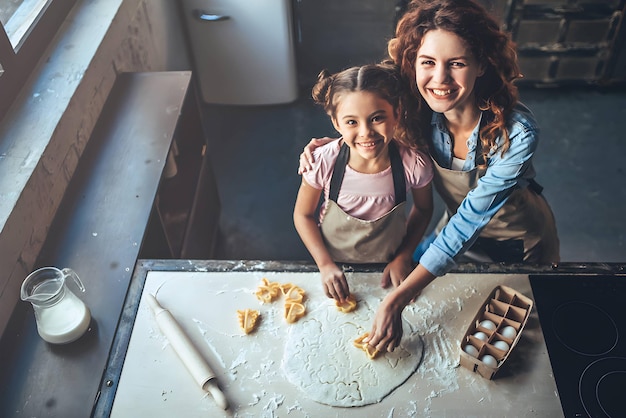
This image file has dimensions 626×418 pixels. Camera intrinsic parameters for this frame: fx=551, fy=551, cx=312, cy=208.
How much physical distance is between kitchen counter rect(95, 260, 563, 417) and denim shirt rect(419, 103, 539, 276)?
117 millimetres

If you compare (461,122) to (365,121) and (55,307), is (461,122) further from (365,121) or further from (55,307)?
(55,307)

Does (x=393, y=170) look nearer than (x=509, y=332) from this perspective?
No

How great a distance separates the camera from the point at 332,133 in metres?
2.82

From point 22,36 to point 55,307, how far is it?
90cm

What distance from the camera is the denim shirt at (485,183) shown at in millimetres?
1138

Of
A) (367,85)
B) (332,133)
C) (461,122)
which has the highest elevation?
(367,85)

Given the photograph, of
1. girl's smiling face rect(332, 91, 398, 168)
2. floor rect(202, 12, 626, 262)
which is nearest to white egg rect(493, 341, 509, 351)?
girl's smiling face rect(332, 91, 398, 168)

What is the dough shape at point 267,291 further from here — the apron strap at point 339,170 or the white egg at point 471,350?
the white egg at point 471,350

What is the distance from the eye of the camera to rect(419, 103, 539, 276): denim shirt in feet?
3.73

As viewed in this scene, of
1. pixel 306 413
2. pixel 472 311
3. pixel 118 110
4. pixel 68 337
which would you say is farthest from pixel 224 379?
pixel 118 110

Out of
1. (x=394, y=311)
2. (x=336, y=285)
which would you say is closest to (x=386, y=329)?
(x=394, y=311)

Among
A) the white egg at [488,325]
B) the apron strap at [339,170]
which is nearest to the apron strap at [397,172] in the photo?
the apron strap at [339,170]

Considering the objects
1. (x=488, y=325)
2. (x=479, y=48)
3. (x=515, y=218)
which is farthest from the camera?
(x=515, y=218)

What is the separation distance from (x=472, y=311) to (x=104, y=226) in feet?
3.14
